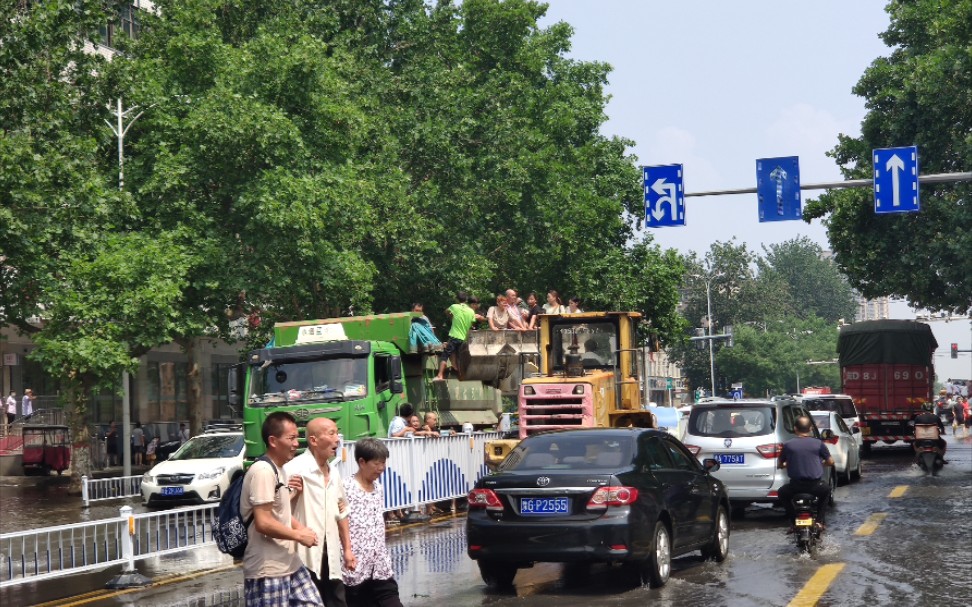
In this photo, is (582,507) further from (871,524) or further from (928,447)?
(928,447)

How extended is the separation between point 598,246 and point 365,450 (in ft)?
138

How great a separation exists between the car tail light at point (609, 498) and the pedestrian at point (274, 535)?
498 cm

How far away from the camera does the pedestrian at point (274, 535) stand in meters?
6.84

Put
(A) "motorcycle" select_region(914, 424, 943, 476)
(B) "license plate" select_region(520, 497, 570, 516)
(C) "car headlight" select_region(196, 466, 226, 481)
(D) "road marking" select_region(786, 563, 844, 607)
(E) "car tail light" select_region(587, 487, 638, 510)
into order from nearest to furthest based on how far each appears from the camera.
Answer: (D) "road marking" select_region(786, 563, 844, 607) → (E) "car tail light" select_region(587, 487, 638, 510) → (B) "license plate" select_region(520, 497, 570, 516) → (C) "car headlight" select_region(196, 466, 226, 481) → (A) "motorcycle" select_region(914, 424, 943, 476)

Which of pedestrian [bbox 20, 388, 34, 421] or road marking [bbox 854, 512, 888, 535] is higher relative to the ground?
pedestrian [bbox 20, 388, 34, 421]

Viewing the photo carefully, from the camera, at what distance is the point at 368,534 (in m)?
8.31

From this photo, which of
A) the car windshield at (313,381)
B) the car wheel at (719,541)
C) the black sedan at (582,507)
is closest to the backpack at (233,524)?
the black sedan at (582,507)

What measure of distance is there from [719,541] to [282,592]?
796 cm

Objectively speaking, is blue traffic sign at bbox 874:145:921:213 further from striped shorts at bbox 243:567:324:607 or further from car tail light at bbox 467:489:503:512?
striped shorts at bbox 243:567:324:607

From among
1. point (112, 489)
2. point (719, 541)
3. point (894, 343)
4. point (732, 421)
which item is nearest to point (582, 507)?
point (719, 541)

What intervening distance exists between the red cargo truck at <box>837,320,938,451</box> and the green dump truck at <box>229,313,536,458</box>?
17.6m

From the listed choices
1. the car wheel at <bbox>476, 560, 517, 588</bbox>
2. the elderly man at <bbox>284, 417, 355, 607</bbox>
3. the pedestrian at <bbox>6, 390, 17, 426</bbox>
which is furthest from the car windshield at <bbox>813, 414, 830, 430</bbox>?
the pedestrian at <bbox>6, 390, 17, 426</bbox>

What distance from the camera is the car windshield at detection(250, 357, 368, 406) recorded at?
21031 mm

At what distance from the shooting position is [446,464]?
21328mm
